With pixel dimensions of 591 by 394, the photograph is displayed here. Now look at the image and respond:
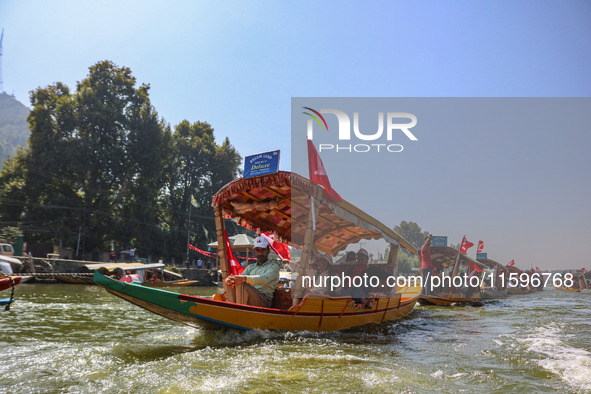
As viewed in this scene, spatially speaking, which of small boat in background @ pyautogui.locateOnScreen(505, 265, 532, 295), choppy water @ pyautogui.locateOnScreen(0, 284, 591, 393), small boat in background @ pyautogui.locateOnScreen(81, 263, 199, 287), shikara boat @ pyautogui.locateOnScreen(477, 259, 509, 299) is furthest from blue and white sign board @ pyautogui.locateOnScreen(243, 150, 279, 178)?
small boat in background @ pyautogui.locateOnScreen(505, 265, 532, 295)

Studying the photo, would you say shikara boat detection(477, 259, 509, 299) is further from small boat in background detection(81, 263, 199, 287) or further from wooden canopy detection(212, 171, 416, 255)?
small boat in background detection(81, 263, 199, 287)

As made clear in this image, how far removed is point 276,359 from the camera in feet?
16.4

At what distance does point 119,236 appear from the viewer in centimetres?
3091

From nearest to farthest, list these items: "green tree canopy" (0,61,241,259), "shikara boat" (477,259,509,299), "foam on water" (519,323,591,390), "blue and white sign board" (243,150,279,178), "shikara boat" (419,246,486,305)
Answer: "foam on water" (519,323,591,390) → "blue and white sign board" (243,150,279,178) → "shikara boat" (419,246,486,305) → "shikara boat" (477,259,509,299) → "green tree canopy" (0,61,241,259)

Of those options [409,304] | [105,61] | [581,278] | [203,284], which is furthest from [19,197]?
[581,278]

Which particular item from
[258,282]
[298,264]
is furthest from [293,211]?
[258,282]

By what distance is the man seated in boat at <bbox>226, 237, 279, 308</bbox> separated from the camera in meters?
6.61

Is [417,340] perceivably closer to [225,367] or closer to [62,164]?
[225,367]

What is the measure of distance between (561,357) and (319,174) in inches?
182

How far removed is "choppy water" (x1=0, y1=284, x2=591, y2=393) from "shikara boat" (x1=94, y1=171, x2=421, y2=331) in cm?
33

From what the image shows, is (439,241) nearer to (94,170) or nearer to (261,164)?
(261,164)

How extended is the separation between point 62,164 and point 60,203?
3.02 metres

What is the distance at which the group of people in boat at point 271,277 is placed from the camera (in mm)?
6723

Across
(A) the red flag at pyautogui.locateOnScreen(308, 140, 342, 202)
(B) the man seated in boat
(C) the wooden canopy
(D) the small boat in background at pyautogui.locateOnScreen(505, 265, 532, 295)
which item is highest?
(A) the red flag at pyautogui.locateOnScreen(308, 140, 342, 202)
